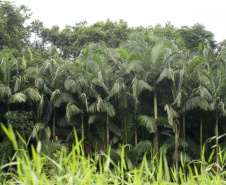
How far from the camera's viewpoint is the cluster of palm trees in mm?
10828

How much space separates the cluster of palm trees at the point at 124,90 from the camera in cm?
1083

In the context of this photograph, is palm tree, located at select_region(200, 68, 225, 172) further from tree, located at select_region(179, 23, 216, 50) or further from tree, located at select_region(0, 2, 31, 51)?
tree, located at select_region(0, 2, 31, 51)

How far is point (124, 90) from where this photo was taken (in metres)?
11.4

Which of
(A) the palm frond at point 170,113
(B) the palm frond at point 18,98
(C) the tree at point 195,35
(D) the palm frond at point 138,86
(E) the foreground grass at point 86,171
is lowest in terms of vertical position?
(A) the palm frond at point 170,113

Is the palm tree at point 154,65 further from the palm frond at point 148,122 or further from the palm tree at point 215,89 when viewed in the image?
the palm tree at point 215,89

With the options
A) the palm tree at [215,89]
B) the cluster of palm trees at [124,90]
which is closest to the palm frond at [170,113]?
the cluster of palm trees at [124,90]

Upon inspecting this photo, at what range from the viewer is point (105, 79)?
11.5 meters

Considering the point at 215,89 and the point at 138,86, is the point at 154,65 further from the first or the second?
the point at 215,89

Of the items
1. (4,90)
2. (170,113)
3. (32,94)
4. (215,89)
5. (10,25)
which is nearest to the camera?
(170,113)

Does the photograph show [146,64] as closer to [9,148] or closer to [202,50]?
[202,50]

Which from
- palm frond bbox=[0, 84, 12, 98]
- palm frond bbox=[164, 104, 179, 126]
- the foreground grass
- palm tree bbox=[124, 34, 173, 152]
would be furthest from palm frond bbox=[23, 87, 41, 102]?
the foreground grass

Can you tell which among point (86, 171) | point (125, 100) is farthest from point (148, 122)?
point (86, 171)

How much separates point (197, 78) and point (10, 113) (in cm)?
718

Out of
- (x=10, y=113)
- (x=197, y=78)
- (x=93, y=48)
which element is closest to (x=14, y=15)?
(x=93, y=48)
